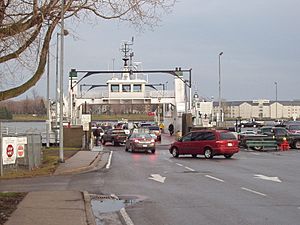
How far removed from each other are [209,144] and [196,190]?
16245 millimetres

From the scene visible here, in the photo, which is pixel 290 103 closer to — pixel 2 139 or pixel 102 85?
pixel 102 85

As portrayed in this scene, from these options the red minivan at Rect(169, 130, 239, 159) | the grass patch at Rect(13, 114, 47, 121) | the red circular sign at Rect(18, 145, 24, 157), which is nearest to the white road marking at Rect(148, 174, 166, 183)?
the red circular sign at Rect(18, 145, 24, 157)

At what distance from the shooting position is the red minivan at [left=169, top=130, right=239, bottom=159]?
32312 mm

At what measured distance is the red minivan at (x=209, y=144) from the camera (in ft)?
106

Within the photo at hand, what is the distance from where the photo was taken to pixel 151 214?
12086 mm

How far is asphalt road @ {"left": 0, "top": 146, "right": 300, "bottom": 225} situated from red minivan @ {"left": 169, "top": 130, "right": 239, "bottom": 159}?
22.9 feet

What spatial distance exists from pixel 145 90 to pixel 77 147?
2201cm

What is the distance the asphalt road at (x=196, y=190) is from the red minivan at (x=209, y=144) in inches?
275

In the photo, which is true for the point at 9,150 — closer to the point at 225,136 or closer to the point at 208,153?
the point at 208,153

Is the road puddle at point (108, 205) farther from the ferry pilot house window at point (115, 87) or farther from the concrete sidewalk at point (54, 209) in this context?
the ferry pilot house window at point (115, 87)

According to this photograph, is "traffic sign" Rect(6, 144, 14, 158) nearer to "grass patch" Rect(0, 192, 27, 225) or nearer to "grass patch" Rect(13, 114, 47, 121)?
"grass patch" Rect(0, 192, 27, 225)

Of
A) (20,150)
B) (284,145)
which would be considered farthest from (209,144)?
(284,145)

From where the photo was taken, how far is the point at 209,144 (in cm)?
3266

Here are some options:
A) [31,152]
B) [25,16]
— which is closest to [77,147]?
[31,152]
